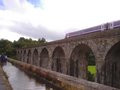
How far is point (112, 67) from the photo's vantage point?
16547mm

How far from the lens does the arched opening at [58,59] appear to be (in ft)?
89.1

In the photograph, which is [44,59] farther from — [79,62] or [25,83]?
[25,83]

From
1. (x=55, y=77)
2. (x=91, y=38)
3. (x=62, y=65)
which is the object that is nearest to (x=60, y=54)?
(x=62, y=65)

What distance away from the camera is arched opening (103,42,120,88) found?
52.2ft

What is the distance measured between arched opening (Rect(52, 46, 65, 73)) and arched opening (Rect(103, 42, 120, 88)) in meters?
10.6

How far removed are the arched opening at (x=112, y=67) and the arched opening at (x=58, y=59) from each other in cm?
1065

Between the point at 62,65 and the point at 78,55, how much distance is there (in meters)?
5.18

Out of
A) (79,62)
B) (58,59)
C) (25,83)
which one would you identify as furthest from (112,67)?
(58,59)

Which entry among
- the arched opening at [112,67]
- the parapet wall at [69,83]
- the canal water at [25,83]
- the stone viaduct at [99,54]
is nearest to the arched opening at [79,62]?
the stone viaduct at [99,54]

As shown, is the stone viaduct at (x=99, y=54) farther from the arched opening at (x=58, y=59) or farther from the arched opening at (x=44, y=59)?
the arched opening at (x=44, y=59)

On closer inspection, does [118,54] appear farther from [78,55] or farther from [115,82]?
[78,55]

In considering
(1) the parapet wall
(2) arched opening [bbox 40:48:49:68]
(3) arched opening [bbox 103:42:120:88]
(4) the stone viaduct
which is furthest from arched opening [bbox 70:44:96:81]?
(2) arched opening [bbox 40:48:49:68]

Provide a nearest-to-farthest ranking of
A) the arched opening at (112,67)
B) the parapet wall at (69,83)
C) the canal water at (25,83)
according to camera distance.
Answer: the parapet wall at (69,83) < the arched opening at (112,67) < the canal water at (25,83)

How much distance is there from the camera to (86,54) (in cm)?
2295
